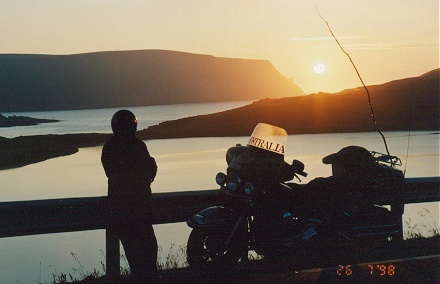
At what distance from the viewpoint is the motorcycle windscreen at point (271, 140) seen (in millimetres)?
8602

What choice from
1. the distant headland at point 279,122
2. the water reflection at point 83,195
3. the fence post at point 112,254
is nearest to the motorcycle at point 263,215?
the fence post at point 112,254

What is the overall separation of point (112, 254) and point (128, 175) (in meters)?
1.34

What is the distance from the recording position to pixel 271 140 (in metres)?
8.62

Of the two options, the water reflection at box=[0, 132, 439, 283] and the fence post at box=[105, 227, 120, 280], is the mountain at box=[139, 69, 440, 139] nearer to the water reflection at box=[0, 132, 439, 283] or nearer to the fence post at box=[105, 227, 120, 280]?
the water reflection at box=[0, 132, 439, 283]

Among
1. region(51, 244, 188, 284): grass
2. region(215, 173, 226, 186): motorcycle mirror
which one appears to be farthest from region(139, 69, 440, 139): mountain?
region(215, 173, 226, 186): motorcycle mirror

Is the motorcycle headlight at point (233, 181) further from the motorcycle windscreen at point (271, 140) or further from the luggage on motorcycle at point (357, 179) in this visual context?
the luggage on motorcycle at point (357, 179)

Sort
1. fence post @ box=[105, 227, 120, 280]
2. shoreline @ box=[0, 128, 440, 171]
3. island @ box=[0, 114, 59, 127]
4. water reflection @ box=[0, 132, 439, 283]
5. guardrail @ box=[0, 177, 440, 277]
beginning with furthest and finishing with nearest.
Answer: island @ box=[0, 114, 59, 127]
shoreline @ box=[0, 128, 440, 171]
water reflection @ box=[0, 132, 439, 283]
fence post @ box=[105, 227, 120, 280]
guardrail @ box=[0, 177, 440, 277]

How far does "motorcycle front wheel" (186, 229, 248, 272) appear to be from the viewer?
27.4 feet

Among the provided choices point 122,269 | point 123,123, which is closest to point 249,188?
point 123,123

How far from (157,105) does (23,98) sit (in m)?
31.5

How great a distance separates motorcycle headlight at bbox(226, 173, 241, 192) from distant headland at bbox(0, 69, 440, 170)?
166 ft

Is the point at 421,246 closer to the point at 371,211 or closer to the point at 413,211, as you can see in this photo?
the point at 371,211

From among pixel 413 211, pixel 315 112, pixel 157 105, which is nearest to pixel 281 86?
pixel 157 105

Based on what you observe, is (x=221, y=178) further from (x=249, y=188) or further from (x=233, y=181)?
(x=249, y=188)
